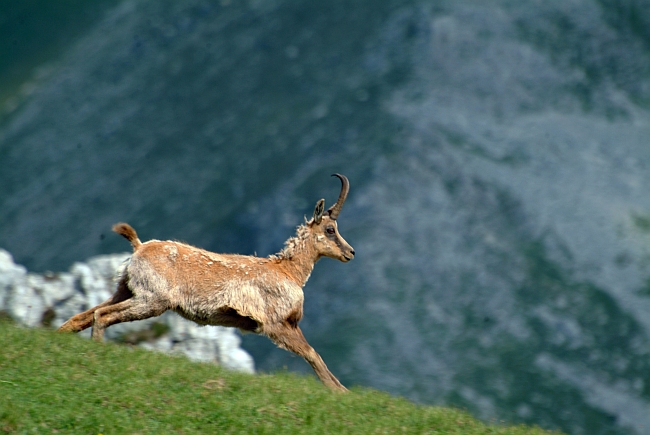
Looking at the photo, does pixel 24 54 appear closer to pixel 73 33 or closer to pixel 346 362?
pixel 73 33

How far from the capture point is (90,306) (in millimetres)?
19922

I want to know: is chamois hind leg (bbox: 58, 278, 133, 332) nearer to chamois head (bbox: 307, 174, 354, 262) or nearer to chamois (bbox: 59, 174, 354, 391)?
chamois (bbox: 59, 174, 354, 391)

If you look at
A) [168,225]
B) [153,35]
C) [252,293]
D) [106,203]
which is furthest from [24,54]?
[252,293]

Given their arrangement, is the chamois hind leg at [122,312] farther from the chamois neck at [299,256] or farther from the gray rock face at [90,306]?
the gray rock face at [90,306]

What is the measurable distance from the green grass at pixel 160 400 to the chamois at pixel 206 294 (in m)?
0.63

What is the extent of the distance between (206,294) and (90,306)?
21.7 ft

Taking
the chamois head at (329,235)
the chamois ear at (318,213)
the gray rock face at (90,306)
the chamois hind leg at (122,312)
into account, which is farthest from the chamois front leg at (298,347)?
the gray rock face at (90,306)

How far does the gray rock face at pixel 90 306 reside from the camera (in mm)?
19031

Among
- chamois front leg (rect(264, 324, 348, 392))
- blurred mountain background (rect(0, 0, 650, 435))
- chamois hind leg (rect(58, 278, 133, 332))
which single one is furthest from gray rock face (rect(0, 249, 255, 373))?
blurred mountain background (rect(0, 0, 650, 435))

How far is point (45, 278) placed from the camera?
20.2 metres

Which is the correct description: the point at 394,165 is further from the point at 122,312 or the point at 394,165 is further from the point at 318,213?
the point at 122,312

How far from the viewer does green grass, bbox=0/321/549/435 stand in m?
10.6

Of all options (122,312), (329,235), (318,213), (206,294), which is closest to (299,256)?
(329,235)

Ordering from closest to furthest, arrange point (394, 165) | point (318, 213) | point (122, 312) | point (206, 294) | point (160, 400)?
point (160, 400) → point (122, 312) → point (206, 294) → point (318, 213) → point (394, 165)
